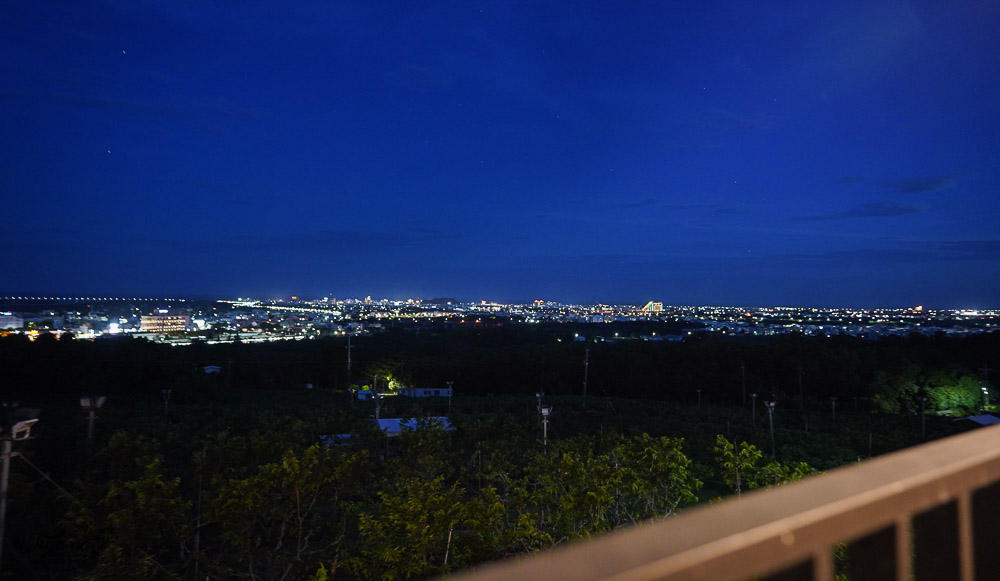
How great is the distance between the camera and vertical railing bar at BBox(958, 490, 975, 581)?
748 mm

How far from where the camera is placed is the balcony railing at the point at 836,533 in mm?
504

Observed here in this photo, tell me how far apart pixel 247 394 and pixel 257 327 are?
3219cm

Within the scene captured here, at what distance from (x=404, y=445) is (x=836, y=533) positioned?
1100cm

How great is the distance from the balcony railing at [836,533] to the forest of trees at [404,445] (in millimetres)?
4665

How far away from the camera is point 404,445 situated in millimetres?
10992

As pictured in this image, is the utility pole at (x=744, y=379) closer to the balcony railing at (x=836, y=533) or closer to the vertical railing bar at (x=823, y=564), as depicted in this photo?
the balcony railing at (x=836, y=533)

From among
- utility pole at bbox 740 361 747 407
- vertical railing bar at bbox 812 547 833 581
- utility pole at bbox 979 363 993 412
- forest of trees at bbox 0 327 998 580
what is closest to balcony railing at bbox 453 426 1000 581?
vertical railing bar at bbox 812 547 833 581

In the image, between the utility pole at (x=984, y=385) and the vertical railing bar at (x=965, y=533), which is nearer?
the vertical railing bar at (x=965, y=533)

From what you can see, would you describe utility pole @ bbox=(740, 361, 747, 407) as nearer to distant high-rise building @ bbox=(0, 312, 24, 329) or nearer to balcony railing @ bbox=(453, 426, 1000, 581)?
balcony railing @ bbox=(453, 426, 1000, 581)

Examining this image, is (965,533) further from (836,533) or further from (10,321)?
(10,321)

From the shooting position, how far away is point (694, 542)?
0.52m

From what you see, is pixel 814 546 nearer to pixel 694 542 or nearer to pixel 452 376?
pixel 694 542

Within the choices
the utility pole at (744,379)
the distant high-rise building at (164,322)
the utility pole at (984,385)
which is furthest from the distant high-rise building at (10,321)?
the utility pole at (984,385)

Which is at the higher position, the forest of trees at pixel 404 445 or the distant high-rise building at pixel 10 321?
the distant high-rise building at pixel 10 321
